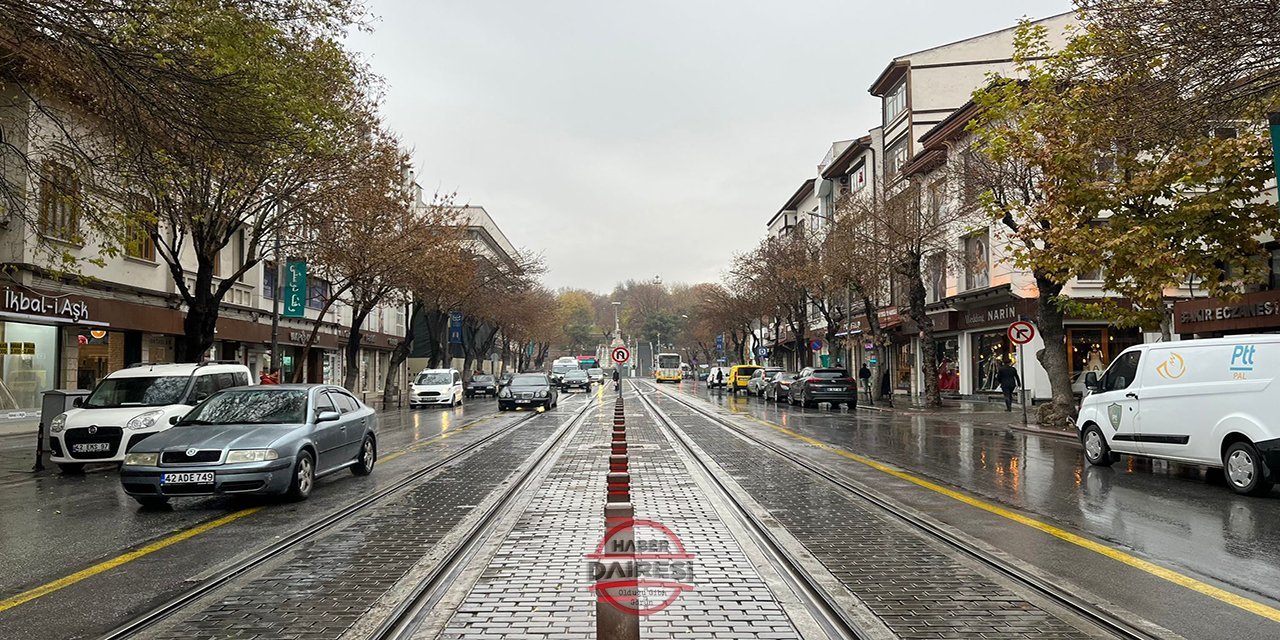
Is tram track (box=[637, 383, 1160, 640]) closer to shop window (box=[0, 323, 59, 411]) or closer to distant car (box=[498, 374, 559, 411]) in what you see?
shop window (box=[0, 323, 59, 411])

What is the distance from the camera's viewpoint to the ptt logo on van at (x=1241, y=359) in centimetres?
1122

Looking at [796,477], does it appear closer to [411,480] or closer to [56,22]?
[411,480]

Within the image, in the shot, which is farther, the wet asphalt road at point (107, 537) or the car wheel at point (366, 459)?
the car wheel at point (366, 459)

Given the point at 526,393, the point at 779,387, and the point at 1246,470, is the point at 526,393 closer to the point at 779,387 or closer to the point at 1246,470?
the point at 779,387

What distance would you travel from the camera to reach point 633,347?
140m

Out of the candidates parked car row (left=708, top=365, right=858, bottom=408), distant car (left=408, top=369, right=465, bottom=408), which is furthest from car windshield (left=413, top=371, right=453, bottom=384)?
parked car row (left=708, top=365, right=858, bottom=408)

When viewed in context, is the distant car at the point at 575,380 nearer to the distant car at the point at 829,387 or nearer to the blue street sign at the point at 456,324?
the blue street sign at the point at 456,324

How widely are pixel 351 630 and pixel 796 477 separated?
28.1ft

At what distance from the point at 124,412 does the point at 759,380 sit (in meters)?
37.1

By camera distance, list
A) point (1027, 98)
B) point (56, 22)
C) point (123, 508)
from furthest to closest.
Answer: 1. point (1027, 98)
2. point (123, 508)
3. point (56, 22)

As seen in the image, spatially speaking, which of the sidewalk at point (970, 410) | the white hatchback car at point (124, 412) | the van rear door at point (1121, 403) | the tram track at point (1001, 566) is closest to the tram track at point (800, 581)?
the tram track at point (1001, 566)

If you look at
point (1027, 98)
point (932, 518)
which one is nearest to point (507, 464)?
point (932, 518)

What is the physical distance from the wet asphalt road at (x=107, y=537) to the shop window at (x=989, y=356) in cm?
2791

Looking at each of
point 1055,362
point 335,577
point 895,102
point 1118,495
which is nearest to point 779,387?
point 895,102
